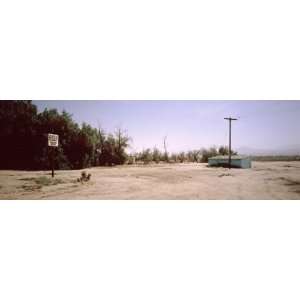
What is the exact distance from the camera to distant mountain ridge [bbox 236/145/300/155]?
4691mm

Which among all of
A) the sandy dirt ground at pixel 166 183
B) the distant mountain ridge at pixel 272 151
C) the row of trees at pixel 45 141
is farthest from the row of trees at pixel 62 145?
the distant mountain ridge at pixel 272 151

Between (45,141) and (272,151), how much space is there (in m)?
3.95

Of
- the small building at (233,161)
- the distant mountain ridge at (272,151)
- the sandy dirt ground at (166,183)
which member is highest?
the distant mountain ridge at (272,151)

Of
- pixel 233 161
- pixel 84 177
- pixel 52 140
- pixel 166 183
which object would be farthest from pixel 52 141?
pixel 233 161

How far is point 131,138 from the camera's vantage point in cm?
491

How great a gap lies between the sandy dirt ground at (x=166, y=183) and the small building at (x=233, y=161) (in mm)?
89

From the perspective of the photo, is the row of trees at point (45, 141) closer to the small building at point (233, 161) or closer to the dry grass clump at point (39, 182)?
the dry grass clump at point (39, 182)

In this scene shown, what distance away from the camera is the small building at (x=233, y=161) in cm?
492

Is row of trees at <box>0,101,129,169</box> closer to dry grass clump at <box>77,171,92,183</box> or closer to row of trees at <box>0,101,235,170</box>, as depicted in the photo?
row of trees at <box>0,101,235,170</box>

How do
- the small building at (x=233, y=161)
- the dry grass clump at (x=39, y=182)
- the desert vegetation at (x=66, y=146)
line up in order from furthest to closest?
the small building at (x=233, y=161) → the desert vegetation at (x=66, y=146) → the dry grass clump at (x=39, y=182)

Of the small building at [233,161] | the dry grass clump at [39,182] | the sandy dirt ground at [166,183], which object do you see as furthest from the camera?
the small building at [233,161]

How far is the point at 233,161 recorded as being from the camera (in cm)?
496
